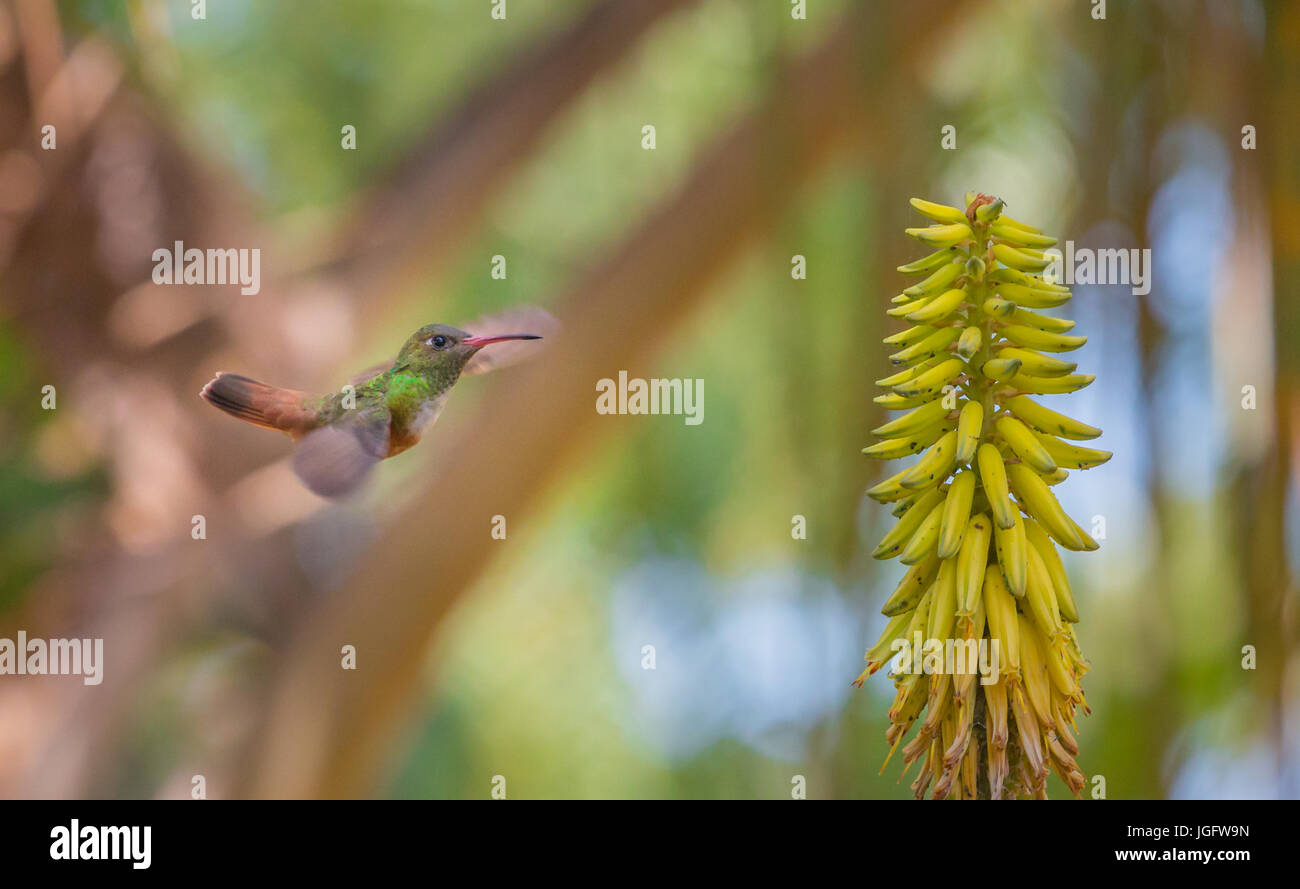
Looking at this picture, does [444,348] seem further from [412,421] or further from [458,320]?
[458,320]

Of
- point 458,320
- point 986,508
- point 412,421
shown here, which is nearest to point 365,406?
point 412,421

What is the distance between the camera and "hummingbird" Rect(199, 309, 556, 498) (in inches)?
22.0

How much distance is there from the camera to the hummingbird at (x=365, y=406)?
1.84 ft

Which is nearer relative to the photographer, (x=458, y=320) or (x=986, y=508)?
(x=986, y=508)

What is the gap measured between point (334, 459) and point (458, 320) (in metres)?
0.62

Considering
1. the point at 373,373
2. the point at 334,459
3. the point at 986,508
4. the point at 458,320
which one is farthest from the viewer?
the point at 458,320

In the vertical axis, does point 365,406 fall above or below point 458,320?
below

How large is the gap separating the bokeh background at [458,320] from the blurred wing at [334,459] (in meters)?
0.35

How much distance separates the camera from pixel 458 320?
3.78 ft

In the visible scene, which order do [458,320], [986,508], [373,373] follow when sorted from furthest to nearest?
1. [458,320]
2. [373,373]
3. [986,508]

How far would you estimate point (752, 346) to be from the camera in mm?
1257

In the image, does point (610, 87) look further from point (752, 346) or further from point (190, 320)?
point (190, 320)

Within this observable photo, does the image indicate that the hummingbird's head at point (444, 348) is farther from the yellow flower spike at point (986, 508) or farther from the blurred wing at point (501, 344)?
the yellow flower spike at point (986, 508)

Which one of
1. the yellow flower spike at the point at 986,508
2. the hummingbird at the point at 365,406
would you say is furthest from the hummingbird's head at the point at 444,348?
the yellow flower spike at the point at 986,508
